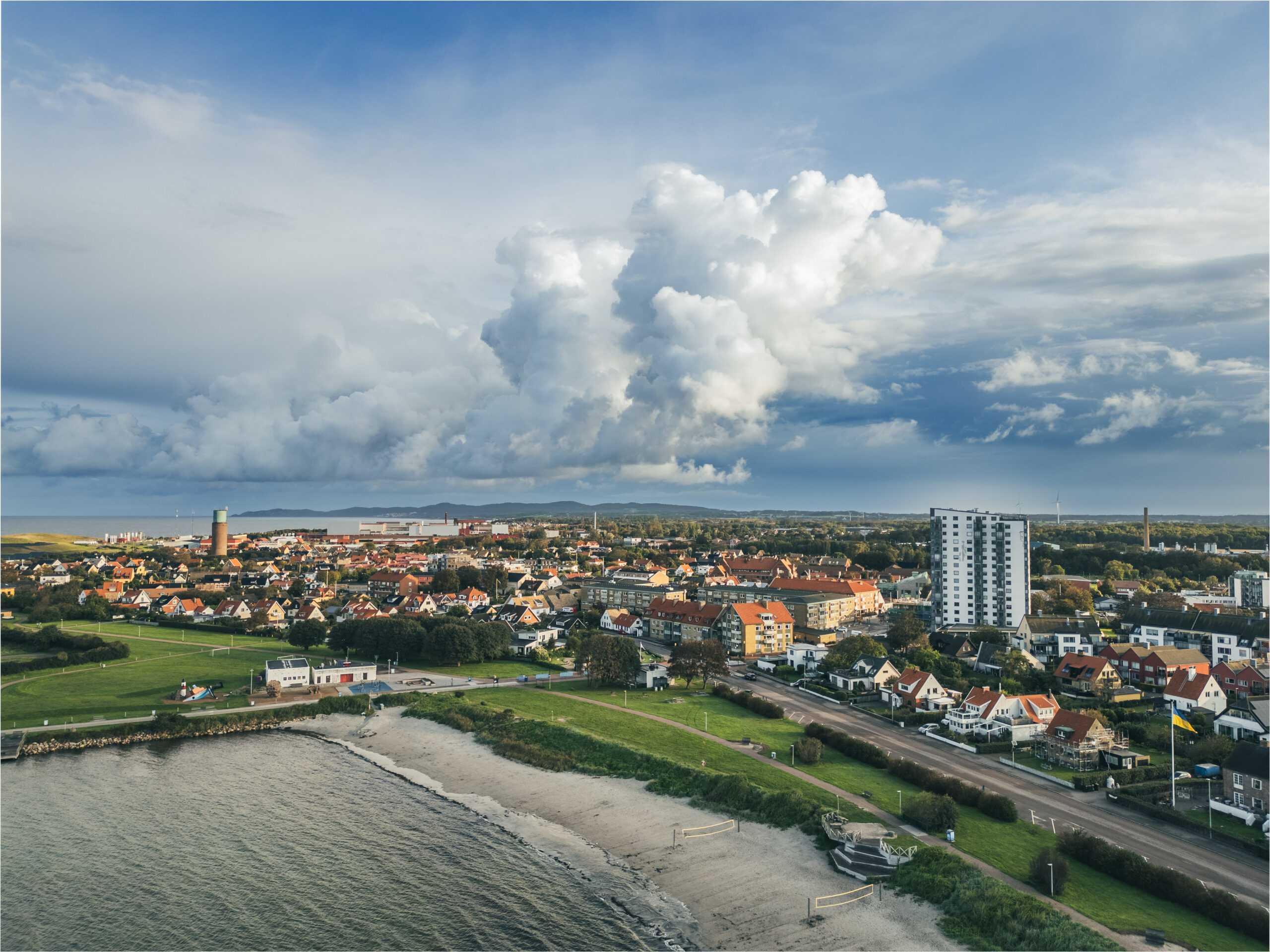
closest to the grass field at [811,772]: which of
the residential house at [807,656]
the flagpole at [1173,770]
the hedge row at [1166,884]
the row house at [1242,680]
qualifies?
the hedge row at [1166,884]

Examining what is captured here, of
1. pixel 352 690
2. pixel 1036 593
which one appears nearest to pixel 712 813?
pixel 352 690

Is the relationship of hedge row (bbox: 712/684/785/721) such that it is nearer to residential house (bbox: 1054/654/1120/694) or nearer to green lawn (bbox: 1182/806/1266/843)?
green lawn (bbox: 1182/806/1266/843)

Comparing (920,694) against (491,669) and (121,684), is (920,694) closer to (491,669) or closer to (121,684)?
(491,669)

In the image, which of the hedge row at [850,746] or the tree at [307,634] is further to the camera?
the tree at [307,634]

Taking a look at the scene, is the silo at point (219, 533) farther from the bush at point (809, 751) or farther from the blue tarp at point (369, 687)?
the bush at point (809, 751)

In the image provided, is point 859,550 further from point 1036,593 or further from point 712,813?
point 712,813

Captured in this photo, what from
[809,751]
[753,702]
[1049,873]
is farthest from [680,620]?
[1049,873]
